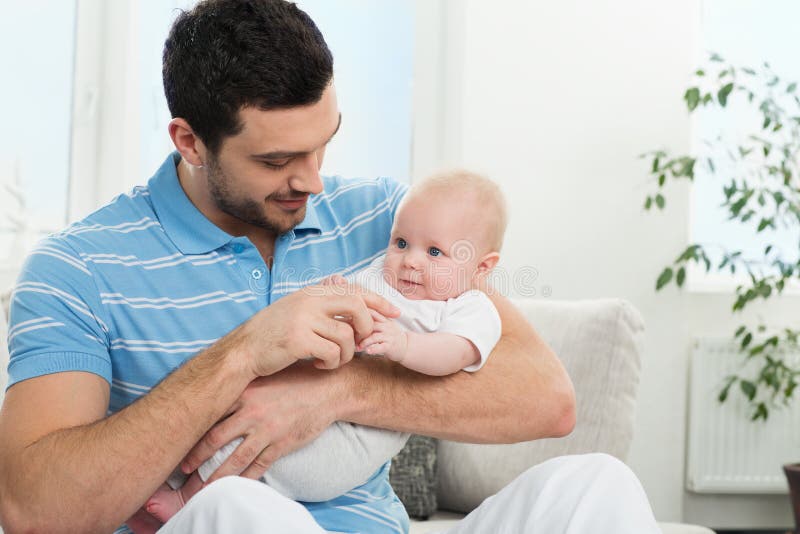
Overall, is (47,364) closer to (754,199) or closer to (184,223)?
(184,223)

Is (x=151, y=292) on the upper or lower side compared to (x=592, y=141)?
upper

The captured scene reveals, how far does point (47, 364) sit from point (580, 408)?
130cm

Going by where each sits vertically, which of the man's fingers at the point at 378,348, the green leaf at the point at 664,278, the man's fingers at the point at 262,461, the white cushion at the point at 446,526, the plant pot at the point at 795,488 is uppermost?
the man's fingers at the point at 378,348

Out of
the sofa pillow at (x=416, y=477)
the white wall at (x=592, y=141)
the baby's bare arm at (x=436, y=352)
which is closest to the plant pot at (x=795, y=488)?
the white wall at (x=592, y=141)

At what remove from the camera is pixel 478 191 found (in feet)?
5.08

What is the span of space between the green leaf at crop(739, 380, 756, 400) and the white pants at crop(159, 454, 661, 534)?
245 centimetres

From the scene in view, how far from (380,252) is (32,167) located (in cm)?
204

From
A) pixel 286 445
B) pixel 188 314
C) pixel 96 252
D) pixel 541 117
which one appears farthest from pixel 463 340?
pixel 541 117

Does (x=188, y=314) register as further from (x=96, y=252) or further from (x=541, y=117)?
(x=541, y=117)

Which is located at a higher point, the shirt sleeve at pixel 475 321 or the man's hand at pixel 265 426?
the shirt sleeve at pixel 475 321

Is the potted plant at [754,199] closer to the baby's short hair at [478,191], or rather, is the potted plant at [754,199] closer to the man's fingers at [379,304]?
the baby's short hair at [478,191]

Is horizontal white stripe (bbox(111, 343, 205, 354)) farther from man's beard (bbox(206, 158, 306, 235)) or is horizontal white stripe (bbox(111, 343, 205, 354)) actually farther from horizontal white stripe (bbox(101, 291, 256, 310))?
man's beard (bbox(206, 158, 306, 235))

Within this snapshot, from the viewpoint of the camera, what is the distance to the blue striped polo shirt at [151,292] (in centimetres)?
135

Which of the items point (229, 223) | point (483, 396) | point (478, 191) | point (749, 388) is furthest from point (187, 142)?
point (749, 388)
